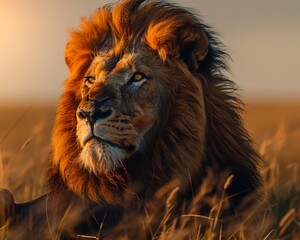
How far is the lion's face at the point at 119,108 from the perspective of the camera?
4699mm

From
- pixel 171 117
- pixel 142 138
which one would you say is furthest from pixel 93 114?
pixel 171 117

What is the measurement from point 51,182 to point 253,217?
124 cm

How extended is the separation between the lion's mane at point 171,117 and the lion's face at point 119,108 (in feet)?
0.30

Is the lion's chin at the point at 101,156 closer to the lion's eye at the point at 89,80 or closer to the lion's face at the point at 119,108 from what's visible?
the lion's face at the point at 119,108

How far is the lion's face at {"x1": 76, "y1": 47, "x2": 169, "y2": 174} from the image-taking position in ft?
15.4

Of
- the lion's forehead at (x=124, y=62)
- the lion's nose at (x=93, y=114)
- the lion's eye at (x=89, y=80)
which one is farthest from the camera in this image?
the lion's eye at (x=89, y=80)

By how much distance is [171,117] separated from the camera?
5.00 metres

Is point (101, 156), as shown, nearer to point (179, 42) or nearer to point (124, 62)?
point (124, 62)

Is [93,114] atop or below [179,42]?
below

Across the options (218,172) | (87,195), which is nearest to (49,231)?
(87,195)

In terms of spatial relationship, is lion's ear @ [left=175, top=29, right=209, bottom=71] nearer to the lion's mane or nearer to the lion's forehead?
the lion's mane

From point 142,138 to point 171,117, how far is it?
0.24 m

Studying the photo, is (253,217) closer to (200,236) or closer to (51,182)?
(200,236)

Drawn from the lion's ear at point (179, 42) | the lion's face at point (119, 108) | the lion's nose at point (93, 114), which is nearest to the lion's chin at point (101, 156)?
the lion's face at point (119, 108)
